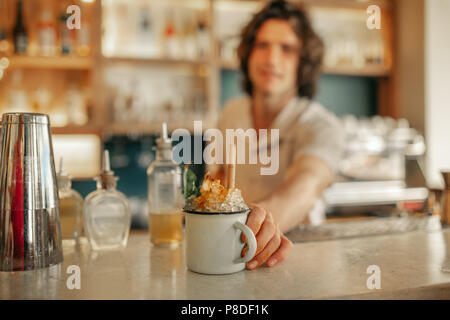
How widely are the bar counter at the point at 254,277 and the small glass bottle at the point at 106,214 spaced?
1.3 inches

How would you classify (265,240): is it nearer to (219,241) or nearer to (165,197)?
(219,241)

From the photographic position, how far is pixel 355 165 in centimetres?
290

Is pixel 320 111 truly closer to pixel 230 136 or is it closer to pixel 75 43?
pixel 230 136

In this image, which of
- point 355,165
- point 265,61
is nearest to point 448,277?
point 265,61

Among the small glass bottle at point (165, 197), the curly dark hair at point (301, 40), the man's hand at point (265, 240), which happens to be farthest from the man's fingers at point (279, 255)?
the curly dark hair at point (301, 40)

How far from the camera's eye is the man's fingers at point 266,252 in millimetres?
748

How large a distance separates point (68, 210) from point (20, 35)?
2085mm

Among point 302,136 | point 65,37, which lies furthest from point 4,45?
point 302,136

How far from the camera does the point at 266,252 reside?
0.75 meters

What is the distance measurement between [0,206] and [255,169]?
52 centimetres

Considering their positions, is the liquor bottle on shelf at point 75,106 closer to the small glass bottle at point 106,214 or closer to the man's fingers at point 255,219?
the small glass bottle at point 106,214

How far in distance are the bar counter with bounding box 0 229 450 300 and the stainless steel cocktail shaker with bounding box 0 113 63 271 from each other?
36mm

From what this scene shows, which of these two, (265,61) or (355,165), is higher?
(265,61)
